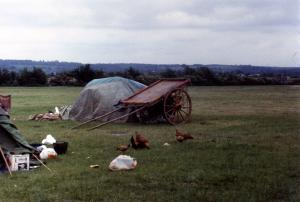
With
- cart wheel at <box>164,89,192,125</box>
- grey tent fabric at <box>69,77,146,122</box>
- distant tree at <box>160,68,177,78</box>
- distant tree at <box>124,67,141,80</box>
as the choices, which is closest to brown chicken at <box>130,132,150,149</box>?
cart wheel at <box>164,89,192,125</box>

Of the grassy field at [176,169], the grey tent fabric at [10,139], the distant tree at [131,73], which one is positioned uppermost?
the distant tree at [131,73]

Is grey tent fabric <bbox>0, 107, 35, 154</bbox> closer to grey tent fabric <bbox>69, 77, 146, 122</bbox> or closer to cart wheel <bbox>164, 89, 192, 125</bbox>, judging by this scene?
cart wheel <bbox>164, 89, 192, 125</bbox>

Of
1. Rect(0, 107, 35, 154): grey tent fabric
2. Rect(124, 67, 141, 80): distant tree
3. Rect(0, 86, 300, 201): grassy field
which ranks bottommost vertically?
Rect(0, 86, 300, 201): grassy field

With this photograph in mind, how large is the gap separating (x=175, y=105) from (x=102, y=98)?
2.58 metres

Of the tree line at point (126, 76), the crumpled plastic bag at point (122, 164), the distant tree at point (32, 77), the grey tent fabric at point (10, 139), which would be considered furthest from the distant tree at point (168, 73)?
the crumpled plastic bag at point (122, 164)

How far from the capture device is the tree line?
1577 inches

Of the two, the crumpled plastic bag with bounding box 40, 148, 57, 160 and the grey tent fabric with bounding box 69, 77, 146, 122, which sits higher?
the grey tent fabric with bounding box 69, 77, 146, 122

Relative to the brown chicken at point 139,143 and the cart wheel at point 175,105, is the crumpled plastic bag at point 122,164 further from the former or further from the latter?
the cart wheel at point 175,105

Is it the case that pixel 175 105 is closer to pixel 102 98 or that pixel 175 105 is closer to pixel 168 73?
pixel 102 98

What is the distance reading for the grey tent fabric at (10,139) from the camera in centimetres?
971

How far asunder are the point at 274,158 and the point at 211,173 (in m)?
1.86

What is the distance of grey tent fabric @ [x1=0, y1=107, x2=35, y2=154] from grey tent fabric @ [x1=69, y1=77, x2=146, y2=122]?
25.8ft

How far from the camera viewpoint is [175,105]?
55.8 ft

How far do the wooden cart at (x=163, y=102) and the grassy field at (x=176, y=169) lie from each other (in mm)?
903
